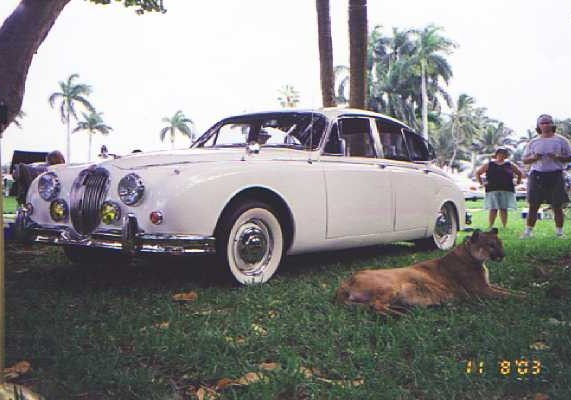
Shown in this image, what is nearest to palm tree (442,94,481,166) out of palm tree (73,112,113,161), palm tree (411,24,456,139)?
palm tree (411,24,456,139)

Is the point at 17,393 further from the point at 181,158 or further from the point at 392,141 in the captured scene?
the point at 392,141

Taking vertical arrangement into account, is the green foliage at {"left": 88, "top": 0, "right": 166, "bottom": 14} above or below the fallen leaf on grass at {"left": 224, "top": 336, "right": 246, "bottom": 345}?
above

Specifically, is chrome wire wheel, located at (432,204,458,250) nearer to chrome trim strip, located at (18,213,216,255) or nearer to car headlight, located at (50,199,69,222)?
chrome trim strip, located at (18,213,216,255)

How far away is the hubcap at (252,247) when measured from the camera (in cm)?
402

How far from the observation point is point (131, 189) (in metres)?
3.72

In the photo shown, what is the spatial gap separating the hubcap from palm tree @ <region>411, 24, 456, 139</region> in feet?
127

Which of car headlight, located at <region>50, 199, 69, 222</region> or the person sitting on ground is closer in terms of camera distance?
car headlight, located at <region>50, 199, 69, 222</region>

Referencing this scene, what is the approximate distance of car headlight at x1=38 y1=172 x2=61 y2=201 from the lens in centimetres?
419

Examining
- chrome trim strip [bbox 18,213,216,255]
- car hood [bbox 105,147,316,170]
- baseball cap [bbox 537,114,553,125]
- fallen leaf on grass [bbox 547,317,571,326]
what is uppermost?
baseball cap [bbox 537,114,553,125]

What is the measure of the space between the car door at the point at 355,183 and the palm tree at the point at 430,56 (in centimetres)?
3706

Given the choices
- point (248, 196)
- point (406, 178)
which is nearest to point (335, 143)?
point (406, 178)

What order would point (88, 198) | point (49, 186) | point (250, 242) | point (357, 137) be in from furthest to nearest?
point (357, 137), point (49, 186), point (250, 242), point (88, 198)

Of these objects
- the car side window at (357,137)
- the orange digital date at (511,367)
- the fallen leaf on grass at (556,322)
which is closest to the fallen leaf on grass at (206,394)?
the orange digital date at (511,367)

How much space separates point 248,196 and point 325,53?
5.81 metres
